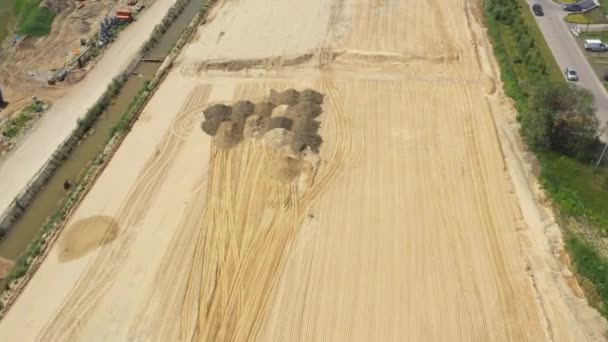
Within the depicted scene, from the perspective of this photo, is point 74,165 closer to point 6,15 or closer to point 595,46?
point 6,15

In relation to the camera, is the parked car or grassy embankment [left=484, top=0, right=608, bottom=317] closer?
grassy embankment [left=484, top=0, right=608, bottom=317]

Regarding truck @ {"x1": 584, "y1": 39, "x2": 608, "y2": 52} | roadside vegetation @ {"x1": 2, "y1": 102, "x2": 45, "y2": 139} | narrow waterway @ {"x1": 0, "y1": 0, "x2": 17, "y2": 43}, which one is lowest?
roadside vegetation @ {"x1": 2, "y1": 102, "x2": 45, "y2": 139}

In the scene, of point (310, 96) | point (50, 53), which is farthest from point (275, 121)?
point (50, 53)

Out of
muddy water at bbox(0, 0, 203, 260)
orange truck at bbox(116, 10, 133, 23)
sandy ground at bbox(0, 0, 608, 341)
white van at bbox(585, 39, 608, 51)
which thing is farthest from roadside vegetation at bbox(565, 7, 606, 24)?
orange truck at bbox(116, 10, 133, 23)

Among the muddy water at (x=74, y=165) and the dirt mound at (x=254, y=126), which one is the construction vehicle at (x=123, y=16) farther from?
the dirt mound at (x=254, y=126)

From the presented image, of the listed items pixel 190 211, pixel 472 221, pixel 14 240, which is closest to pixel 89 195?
pixel 14 240

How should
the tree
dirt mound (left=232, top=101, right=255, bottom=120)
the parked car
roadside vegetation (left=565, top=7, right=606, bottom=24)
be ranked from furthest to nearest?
roadside vegetation (left=565, top=7, right=606, bottom=24) < the parked car < dirt mound (left=232, top=101, right=255, bottom=120) < the tree

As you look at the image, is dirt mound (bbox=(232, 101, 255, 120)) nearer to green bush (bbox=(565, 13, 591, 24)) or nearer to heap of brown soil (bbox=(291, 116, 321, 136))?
heap of brown soil (bbox=(291, 116, 321, 136))

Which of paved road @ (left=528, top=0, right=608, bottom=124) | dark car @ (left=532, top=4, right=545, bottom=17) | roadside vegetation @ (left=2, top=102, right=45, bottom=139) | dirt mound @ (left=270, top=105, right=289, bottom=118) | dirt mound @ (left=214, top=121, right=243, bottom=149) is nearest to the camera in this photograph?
dirt mound @ (left=214, top=121, right=243, bottom=149)

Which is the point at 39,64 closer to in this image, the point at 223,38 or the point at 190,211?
the point at 223,38
